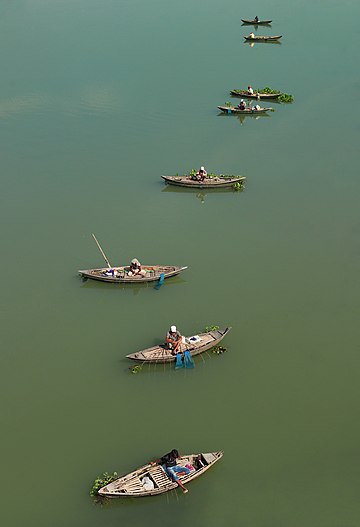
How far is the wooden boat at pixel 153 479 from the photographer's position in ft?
39.6

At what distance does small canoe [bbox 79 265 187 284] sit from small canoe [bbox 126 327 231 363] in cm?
297

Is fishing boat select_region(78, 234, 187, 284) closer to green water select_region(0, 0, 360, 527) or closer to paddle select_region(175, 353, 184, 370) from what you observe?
green water select_region(0, 0, 360, 527)

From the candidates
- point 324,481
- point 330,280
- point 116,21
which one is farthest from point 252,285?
point 116,21

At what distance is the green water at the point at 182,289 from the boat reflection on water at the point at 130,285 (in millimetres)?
148

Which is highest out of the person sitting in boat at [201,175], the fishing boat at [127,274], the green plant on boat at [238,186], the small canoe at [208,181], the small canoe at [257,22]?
the small canoe at [257,22]

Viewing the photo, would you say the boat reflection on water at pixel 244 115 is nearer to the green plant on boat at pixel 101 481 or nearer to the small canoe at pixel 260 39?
the small canoe at pixel 260 39

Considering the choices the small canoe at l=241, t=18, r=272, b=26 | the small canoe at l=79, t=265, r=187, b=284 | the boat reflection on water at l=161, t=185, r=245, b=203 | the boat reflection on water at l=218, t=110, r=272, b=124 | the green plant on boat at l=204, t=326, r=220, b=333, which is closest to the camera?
the green plant on boat at l=204, t=326, r=220, b=333

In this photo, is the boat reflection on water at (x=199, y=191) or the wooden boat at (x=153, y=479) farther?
the boat reflection on water at (x=199, y=191)

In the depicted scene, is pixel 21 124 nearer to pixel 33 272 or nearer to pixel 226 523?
pixel 33 272

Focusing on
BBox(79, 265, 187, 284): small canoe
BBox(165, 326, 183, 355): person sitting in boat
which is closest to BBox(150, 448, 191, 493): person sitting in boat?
BBox(165, 326, 183, 355): person sitting in boat

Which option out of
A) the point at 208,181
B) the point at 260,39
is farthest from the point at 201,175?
the point at 260,39

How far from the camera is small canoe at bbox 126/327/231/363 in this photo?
49.3 ft

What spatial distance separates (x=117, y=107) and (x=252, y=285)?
15.8 metres

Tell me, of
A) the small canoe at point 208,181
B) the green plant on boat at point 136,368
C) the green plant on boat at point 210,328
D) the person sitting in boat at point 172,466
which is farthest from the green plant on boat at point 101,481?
the small canoe at point 208,181
